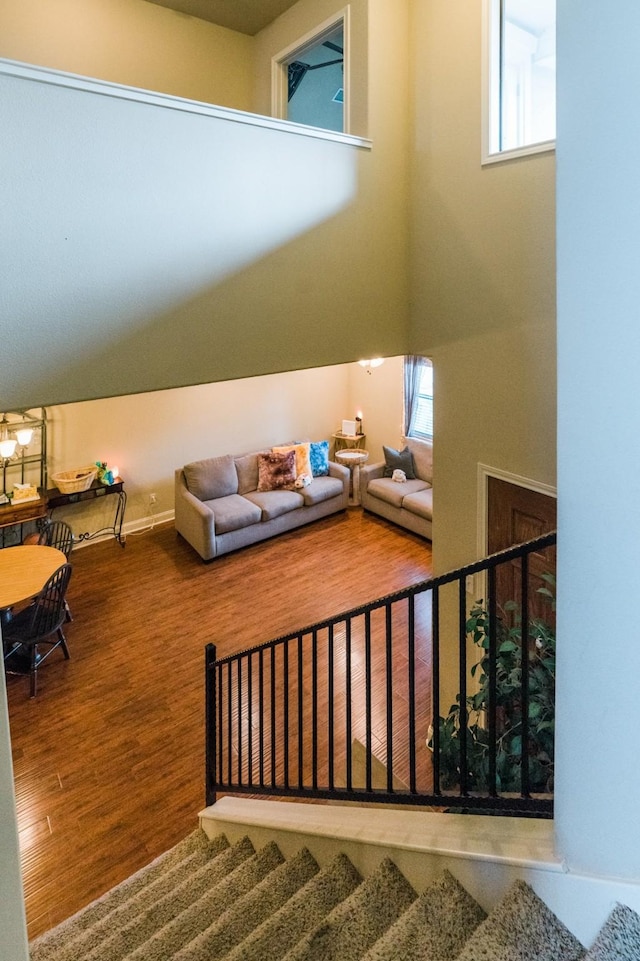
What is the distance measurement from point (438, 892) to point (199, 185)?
310 centimetres

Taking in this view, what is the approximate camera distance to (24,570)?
15.7 feet

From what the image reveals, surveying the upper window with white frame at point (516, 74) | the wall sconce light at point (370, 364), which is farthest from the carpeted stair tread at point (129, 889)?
the wall sconce light at point (370, 364)

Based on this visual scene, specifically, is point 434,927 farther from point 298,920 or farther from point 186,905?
point 186,905

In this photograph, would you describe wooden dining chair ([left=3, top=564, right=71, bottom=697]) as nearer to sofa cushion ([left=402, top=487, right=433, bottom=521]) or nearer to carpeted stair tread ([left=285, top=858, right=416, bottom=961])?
carpeted stair tread ([left=285, top=858, right=416, bottom=961])

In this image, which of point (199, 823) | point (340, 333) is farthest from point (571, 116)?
point (199, 823)

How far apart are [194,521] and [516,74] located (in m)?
5.15

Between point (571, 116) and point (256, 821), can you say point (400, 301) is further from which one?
point (256, 821)

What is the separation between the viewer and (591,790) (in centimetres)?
131

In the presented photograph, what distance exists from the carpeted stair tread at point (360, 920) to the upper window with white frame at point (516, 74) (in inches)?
128

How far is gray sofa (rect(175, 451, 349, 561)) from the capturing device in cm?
673

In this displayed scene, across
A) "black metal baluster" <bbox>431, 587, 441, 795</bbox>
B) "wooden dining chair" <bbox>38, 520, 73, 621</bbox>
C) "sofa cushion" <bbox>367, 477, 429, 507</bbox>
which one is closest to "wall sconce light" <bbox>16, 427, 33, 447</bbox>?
"wooden dining chair" <bbox>38, 520, 73, 621</bbox>

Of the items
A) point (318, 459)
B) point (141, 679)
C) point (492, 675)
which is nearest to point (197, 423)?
point (318, 459)

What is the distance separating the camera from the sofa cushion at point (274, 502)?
720cm

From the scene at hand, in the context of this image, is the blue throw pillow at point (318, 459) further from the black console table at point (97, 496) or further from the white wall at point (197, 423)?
the black console table at point (97, 496)
